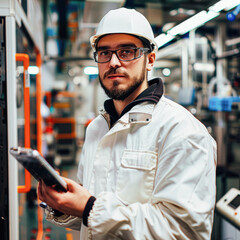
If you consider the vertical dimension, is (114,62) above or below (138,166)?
above

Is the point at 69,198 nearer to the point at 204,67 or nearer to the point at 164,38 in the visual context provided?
the point at 164,38

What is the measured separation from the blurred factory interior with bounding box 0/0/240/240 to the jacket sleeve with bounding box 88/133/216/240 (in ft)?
3.49

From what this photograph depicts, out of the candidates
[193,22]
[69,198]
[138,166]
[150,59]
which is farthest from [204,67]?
[69,198]

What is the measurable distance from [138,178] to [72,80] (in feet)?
35.0

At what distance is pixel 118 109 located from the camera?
1.41 m

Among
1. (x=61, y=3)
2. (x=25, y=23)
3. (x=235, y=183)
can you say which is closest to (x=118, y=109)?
(x=25, y=23)

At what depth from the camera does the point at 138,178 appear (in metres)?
1.08

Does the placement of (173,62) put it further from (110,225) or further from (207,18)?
(110,225)

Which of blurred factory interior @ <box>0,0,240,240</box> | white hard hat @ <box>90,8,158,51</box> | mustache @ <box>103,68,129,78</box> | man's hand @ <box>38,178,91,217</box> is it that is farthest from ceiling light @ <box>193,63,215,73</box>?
man's hand @ <box>38,178,91,217</box>

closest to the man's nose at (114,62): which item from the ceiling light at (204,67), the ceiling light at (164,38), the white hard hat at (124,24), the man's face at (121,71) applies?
the man's face at (121,71)

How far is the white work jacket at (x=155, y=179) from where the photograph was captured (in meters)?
0.97

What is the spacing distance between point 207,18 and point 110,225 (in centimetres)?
209

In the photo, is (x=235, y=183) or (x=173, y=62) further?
(x=173, y=62)

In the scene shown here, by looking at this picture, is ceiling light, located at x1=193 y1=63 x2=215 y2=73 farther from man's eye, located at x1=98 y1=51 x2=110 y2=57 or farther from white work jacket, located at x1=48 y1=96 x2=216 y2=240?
white work jacket, located at x1=48 y1=96 x2=216 y2=240
